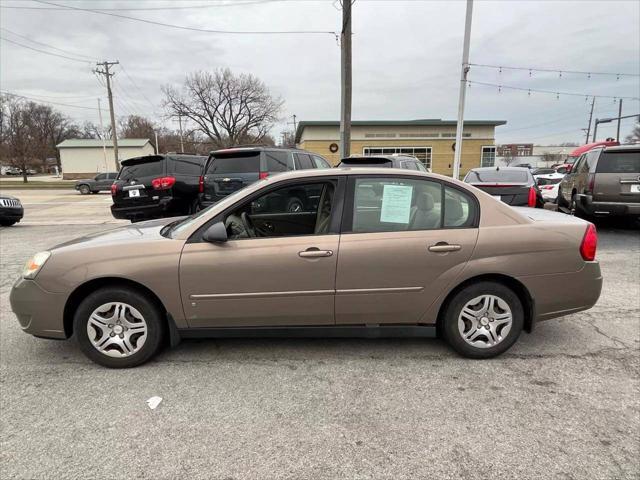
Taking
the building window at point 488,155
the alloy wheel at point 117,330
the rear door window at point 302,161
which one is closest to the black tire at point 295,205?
the alloy wheel at point 117,330

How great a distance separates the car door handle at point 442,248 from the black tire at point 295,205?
1.39 meters

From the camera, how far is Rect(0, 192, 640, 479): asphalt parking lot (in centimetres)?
221

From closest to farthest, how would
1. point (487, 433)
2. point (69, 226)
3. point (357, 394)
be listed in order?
point (487, 433) → point (357, 394) → point (69, 226)

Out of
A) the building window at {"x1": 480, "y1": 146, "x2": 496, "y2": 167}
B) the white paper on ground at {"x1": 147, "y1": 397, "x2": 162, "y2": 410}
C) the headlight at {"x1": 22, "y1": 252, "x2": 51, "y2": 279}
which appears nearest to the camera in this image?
the white paper on ground at {"x1": 147, "y1": 397, "x2": 162, "y2": 410}

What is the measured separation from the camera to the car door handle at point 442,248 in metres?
3.15

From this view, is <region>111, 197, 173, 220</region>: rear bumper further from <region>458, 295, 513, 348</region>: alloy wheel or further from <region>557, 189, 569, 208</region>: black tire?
<region>557, 189, 569, 208</region>: black tire

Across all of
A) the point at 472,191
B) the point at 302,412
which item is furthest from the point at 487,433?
the point at 472,191

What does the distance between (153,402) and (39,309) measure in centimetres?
125

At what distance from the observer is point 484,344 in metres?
3.31

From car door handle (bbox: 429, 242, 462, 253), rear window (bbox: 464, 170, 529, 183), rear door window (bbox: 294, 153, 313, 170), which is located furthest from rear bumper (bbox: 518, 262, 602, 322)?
rear door window (bbox: 294, 153, 313, 170)

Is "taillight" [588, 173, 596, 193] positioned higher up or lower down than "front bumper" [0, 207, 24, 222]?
higher up

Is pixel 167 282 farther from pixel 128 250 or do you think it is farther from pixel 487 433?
pixel 487 433

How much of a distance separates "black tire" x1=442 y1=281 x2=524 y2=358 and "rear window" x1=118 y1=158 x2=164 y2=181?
7345 millimetres

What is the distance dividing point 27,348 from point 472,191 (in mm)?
4156
